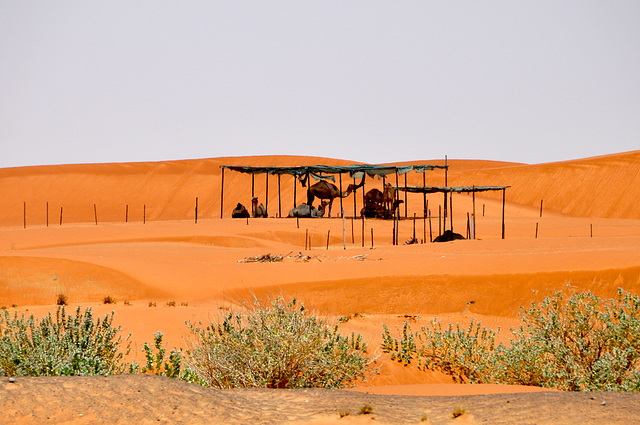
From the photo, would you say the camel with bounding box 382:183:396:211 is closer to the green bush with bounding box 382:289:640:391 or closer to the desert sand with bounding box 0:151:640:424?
the desert sand with bounding box 0:151:640:424

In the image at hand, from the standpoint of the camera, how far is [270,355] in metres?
7.43

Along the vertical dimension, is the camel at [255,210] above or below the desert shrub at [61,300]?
above

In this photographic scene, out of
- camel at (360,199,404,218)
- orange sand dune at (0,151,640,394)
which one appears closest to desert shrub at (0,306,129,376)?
orange sand dune at (0,151,640,394)

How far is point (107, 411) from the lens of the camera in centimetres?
528

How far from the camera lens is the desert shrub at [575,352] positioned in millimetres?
8234

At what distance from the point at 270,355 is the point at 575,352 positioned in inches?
160

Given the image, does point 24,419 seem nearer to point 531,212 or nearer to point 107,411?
point 107,411

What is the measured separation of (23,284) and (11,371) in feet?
32.5

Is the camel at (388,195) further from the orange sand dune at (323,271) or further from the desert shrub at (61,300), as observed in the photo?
the desert shrub at (61,300)

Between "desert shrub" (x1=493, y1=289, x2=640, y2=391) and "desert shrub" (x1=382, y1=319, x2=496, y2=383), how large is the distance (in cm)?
55

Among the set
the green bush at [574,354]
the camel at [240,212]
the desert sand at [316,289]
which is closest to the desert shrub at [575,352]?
the green bush at [574,354]

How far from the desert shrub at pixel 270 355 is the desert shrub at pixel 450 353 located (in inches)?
92.6

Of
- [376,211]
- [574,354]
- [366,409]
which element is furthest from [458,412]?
[376,211]

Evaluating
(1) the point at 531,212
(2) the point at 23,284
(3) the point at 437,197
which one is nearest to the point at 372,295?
(2) the point at 23,284
